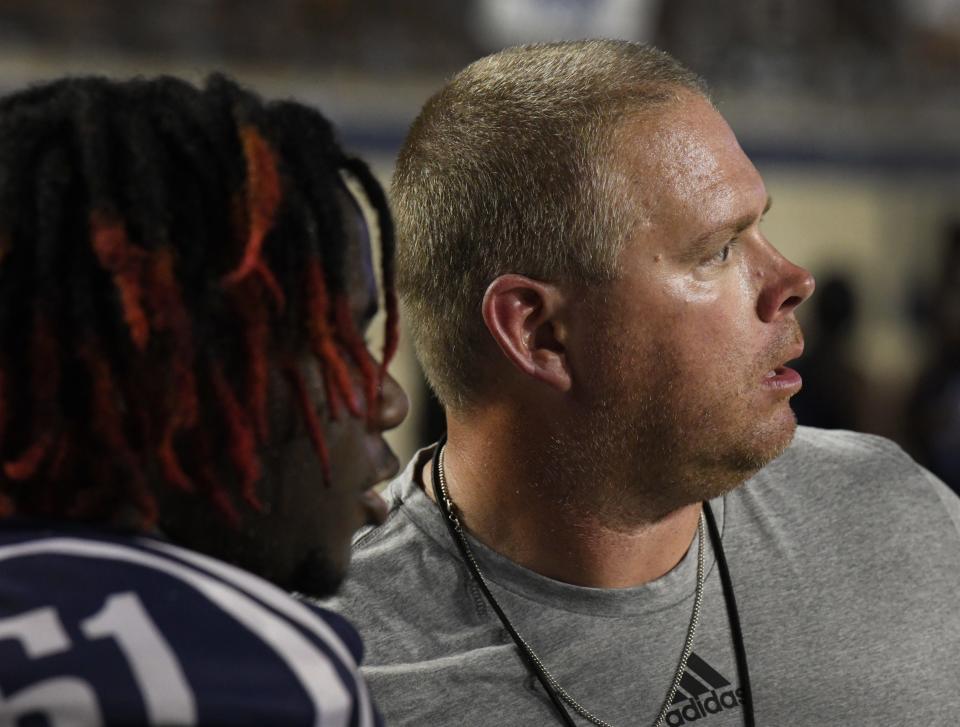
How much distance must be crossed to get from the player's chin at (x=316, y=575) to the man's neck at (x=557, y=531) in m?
0.53

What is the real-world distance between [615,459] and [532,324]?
0.19 m

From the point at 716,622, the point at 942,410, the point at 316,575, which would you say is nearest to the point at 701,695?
the point at 716,622

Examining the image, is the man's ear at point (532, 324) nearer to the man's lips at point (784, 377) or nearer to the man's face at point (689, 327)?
the man's face at point (689, 327)

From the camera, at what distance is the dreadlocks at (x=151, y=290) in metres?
1.01

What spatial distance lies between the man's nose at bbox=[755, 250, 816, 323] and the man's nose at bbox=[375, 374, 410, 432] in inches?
21.5

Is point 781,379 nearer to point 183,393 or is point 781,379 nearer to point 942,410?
point 183,393

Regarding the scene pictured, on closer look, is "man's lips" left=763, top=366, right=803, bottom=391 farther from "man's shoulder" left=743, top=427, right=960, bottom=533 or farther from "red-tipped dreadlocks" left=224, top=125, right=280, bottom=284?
"red-tipped dreadlocks" left=224, top=125, right=280, bottom=284

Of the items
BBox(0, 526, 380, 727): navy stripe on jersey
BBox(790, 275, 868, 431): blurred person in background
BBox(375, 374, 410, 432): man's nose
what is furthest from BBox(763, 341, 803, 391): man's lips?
BBox(790, 275, 868, 431): blurred person in background

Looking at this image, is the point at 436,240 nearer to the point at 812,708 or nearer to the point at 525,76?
the point at 525,76

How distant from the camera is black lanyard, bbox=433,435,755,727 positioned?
154 cm

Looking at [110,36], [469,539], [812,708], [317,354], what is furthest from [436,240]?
[110,36]

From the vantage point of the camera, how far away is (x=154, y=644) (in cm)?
87

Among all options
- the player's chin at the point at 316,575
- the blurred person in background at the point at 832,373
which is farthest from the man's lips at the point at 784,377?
the blurred person in background at the point at 832,373

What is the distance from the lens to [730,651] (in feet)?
5.26
